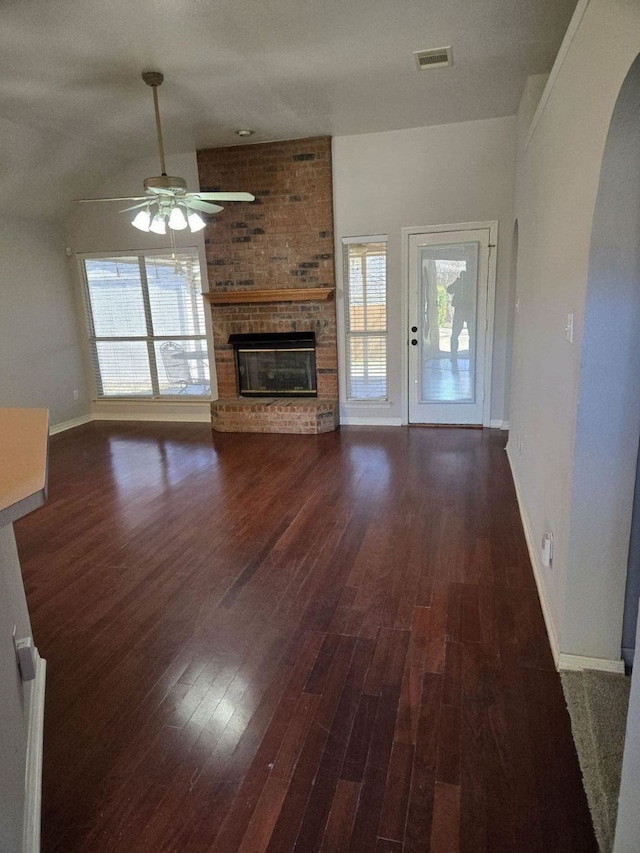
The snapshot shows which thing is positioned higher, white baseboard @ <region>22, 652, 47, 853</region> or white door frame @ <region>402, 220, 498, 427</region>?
white door frame @ <region>402, 220, 498, 427</region>

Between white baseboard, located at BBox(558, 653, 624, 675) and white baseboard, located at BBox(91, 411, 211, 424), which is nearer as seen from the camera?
white baseboard, located at BBox(558, 653, 624, 675)

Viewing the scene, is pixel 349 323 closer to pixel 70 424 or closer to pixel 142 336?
pixel 142 336

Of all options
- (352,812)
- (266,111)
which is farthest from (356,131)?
(352,812)

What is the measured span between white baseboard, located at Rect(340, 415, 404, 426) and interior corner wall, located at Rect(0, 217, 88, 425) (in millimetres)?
3559

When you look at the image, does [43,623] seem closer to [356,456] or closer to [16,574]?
[16,574]

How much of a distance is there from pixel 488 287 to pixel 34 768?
17.1ft

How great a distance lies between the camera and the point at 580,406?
5.76 feet

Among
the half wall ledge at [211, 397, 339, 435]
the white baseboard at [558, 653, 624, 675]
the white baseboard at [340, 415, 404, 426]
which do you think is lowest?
the white baseboard at [558, 653, 624, 675]

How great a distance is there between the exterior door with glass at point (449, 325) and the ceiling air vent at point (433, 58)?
181 centimetres

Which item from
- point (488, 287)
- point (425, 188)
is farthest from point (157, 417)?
point (488, 287)

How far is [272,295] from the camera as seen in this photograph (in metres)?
5.70

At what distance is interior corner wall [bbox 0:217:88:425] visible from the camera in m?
5.59

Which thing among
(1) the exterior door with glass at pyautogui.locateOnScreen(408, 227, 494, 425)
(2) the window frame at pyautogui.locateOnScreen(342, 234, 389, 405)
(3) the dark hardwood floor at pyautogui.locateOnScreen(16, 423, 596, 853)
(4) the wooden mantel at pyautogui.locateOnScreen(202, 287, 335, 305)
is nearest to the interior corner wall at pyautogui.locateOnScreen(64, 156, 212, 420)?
(4) the wooden mantel at pyautogui.locateOnScreen(202, 287, 335, 305)

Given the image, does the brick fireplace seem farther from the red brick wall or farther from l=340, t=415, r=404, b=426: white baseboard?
l=340, t=415, r=404, b=426: white baseboard
